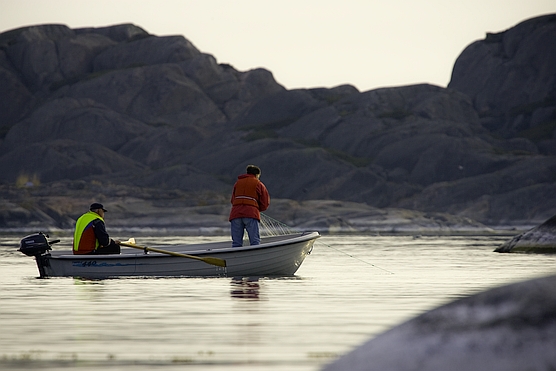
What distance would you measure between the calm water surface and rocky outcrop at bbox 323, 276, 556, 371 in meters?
2.28

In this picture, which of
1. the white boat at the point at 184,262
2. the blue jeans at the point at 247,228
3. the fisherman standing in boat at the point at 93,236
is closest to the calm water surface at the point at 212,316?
the white boat at the point at 184,262

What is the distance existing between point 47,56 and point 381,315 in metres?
175

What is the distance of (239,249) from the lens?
22.9 meters

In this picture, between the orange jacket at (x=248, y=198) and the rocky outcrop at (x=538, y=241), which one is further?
the rocky outcrop at (x=538, y=241)

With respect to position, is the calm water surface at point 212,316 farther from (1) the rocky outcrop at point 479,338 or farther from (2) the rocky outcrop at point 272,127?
(2) the rocky outcrop at point 272,127

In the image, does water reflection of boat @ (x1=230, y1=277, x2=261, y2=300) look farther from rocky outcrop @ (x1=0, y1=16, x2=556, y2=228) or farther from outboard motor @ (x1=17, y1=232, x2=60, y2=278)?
rocky outcrop @ (x1=0, y1=16, x2=556, y2=228)

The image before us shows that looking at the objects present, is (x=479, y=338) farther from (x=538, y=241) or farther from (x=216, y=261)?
(x=538, y=241)

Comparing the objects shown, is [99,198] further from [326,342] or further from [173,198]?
[326,342]

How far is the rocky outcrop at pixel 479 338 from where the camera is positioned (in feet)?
20.2

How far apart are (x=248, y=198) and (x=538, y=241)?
1615 centimetres

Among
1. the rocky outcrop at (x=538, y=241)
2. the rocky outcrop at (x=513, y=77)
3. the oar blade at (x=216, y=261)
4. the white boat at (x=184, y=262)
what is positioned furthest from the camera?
the rocky outcrop at (x=513, y=77)

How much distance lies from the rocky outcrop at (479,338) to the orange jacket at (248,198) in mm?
17074

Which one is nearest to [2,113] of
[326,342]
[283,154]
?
[283,154]

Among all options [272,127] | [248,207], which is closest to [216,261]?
[248,207]
